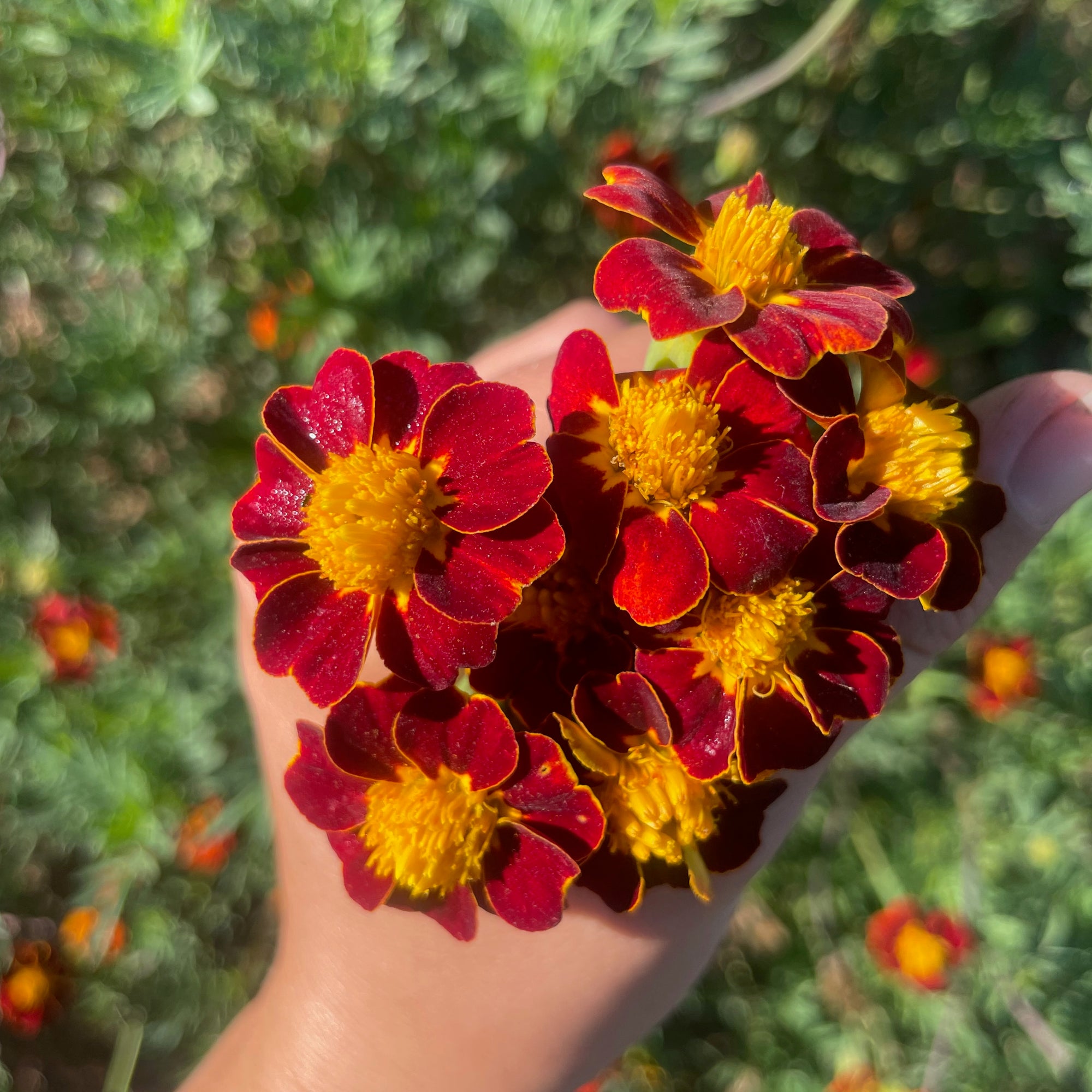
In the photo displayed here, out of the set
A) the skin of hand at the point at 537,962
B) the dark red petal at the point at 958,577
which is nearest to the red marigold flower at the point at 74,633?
the skin of hand at the point at 537,962

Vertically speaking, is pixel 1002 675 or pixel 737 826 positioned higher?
pixel 737 826

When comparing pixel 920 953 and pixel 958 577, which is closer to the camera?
pixel 958 577

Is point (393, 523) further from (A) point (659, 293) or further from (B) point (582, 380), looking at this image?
(A) point (659, 293)

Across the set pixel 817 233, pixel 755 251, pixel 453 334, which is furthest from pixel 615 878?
pixel 453 334

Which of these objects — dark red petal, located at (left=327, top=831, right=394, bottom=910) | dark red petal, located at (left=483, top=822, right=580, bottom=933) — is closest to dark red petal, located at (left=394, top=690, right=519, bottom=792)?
dark red petal, located at (left=483, top=822, right=580, bottom=933)

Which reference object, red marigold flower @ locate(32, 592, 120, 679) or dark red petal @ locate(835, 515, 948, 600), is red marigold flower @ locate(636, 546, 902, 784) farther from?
red marigold flower @ locate(32, 592, 120, 679)

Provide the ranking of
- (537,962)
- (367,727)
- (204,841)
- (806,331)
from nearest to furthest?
(806,331), (367,727), (537,962), (204,841)

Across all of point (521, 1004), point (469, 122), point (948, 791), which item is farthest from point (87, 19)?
point (948, 791)
